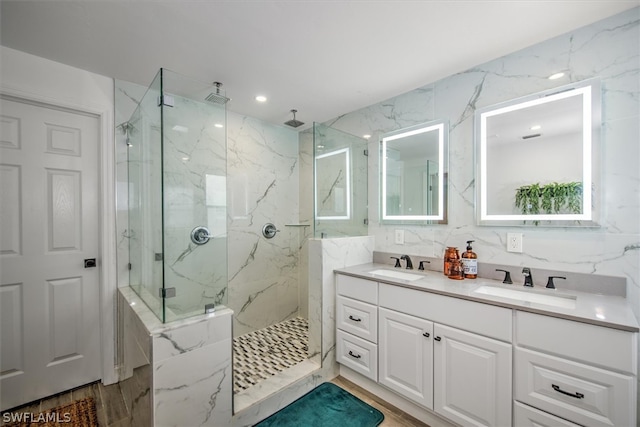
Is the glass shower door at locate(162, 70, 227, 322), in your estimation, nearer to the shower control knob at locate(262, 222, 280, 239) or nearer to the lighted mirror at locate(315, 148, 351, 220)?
the lighted mirror at locate(315, 148, 351, 220)

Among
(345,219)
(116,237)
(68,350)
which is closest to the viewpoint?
(68,350)

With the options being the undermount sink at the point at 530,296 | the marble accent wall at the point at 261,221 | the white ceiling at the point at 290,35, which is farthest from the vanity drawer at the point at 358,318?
the white ceiling at the point at 290,35

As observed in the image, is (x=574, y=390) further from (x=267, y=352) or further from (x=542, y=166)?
(x=267, y=352)

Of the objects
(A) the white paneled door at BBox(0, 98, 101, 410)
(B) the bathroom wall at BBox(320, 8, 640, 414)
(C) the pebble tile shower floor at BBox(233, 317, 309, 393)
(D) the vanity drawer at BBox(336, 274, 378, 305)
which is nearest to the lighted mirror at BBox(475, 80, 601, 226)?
(B) the bathroom wall at BBox(320, 8, 640, 414)

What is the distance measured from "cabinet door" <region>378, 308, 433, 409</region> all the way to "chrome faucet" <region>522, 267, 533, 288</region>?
0.67 metres

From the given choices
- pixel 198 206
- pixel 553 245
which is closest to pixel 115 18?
pixel 198 206

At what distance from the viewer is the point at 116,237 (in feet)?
6.95

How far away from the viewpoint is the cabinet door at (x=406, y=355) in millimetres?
1628

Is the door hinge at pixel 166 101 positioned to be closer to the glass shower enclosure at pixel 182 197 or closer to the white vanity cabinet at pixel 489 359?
the glass shower enclosure at pixel 182 197

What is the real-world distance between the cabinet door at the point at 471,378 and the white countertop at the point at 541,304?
22 cm

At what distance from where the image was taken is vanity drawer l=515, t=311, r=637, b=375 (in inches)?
41.8

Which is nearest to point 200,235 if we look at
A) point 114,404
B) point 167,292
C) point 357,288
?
point 167,292

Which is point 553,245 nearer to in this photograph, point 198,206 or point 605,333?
point 605,333

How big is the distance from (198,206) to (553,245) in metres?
2.19
